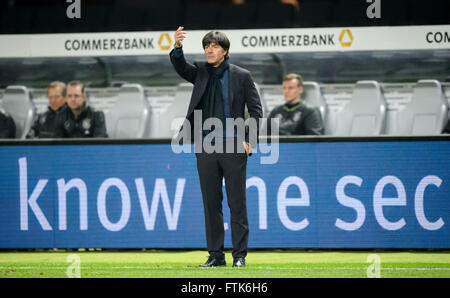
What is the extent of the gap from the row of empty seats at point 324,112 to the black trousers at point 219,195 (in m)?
2.99

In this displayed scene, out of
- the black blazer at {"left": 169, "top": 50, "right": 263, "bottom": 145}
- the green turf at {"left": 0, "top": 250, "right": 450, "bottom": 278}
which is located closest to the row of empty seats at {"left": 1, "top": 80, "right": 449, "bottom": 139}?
the green turf at {"left": 0, "top": 250, "right": 450, "bottom": 278}

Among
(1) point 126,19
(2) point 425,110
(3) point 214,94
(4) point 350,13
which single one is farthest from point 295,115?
(3) point 214,94

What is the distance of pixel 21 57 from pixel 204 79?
397cm

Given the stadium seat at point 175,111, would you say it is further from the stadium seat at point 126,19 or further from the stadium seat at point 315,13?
the stadium seat at point 315,13

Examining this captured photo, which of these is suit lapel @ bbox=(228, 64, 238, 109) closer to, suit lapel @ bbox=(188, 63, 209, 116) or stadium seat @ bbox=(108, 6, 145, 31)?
suit lapel @ bbox=(188, 63, 209, 116)

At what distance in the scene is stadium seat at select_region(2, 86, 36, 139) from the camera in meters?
8.66

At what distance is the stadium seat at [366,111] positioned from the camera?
849 centimetres

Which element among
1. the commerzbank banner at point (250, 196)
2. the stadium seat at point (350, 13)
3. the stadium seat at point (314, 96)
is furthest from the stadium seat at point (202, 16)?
the commerzbank banner at point (250, 196)

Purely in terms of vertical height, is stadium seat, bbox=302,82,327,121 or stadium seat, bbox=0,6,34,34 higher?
stadium seat, bbox=0,6,34,34

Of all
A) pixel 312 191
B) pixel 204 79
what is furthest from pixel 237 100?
pixel 312 191

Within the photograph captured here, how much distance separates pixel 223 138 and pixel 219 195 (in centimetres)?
43

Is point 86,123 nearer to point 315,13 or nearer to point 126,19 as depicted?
point 126,19

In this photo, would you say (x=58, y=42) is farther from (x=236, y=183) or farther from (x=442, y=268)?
(x=442, y=268)

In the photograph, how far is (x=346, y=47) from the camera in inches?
326
